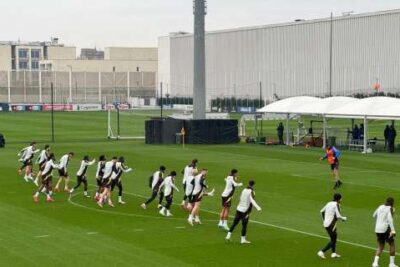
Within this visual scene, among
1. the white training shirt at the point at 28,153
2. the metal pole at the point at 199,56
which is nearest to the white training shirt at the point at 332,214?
the white training shirt at the point at 28,153

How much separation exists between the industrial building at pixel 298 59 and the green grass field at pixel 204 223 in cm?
5407

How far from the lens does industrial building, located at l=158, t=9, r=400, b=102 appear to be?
111250mm

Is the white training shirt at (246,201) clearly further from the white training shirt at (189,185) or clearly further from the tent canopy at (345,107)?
the tent canopy at (345,107)

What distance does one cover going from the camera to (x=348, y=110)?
55.4 meters

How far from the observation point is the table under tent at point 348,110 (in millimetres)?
53250

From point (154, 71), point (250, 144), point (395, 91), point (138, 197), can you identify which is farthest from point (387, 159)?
point (154, 71)

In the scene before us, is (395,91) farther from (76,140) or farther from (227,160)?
(227,160)

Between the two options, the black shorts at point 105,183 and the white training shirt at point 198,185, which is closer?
the white training shirt at point 198,185

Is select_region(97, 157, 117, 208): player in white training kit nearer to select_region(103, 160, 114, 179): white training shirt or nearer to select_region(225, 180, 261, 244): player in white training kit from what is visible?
select_region(103, 160, 114, 179): white training shirt

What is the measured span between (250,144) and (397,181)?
25.4 m

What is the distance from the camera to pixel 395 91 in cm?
10844

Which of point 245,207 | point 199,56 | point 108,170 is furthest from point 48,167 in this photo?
point 199,56

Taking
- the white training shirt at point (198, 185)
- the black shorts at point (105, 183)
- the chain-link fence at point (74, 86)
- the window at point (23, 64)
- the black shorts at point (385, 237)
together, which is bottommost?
the black shorts at point (385, 237)

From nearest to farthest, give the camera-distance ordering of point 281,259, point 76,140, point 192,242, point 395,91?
point 281,259
point 192,242
point 76,140
point 395,91
